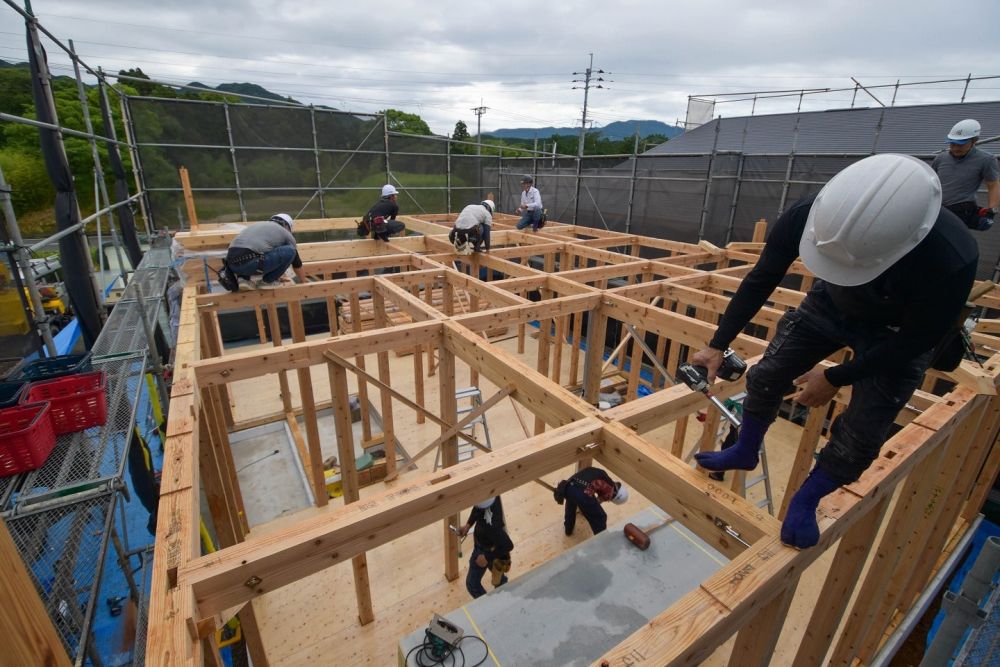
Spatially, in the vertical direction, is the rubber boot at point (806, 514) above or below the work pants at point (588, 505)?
above

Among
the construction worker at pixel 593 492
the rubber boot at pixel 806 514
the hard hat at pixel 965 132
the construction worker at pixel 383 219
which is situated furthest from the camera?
the construction worker at pixel 383 219

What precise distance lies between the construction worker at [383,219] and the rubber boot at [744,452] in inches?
250

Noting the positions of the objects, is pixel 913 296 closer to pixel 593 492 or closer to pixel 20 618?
pixel 20 618

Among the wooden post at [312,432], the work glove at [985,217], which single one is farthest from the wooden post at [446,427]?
the work glove at [985,217]

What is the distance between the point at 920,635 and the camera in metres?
4.29

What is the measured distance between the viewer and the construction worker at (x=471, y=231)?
6.93m

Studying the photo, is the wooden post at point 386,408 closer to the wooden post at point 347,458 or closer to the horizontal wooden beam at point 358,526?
the wooden post at point 347,458

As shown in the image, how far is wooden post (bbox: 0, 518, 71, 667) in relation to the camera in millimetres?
742

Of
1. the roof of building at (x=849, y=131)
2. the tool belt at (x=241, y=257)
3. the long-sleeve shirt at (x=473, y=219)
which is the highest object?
the roof of building at (x=849, y=131)

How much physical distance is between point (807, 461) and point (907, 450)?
1.15 metres

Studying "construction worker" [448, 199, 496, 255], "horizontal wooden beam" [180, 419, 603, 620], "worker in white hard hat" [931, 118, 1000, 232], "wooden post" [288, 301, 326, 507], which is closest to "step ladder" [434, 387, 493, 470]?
"wooden post" [288, 301, 326, 507]

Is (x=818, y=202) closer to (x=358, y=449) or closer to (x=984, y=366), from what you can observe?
(x=984, y=366)

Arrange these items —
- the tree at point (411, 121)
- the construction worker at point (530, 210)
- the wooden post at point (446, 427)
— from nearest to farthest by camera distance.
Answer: the wooden post at point (446, 427) → the construction worker at point (530, 210) → the tree at point (411, 121)

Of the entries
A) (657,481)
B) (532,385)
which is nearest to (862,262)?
(657,481)
